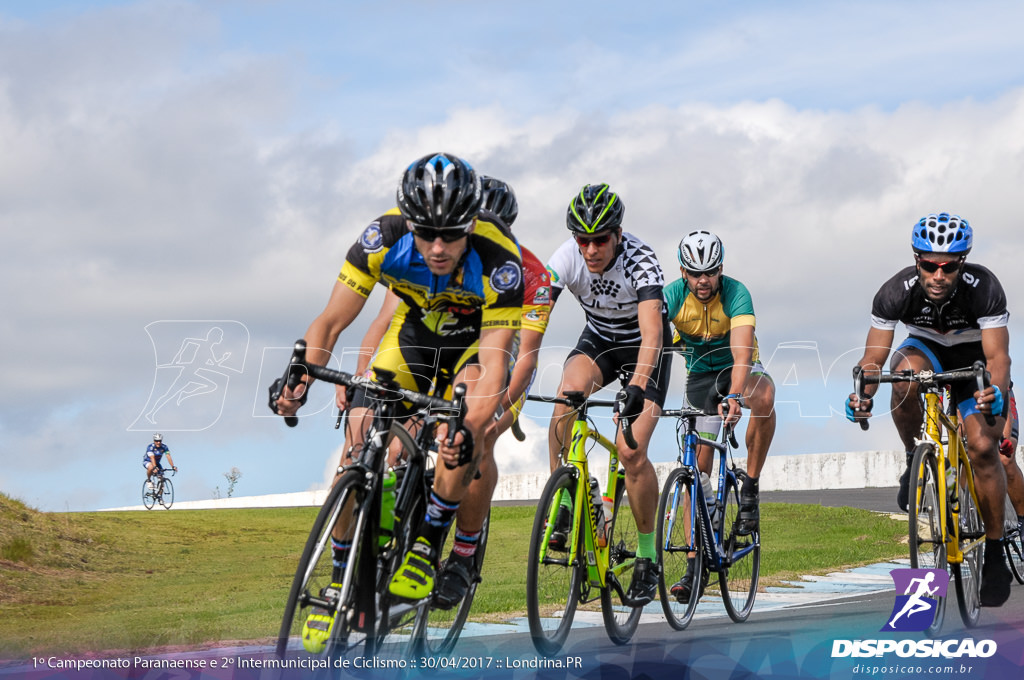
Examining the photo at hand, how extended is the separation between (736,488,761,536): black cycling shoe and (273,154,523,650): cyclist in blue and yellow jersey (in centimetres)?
339

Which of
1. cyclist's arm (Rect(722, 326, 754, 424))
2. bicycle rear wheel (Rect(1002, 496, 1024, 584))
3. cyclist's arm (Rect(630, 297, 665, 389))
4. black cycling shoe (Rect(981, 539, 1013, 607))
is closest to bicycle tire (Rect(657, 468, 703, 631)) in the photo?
cyclist's arm (Rect(722, 326, 754, 424))

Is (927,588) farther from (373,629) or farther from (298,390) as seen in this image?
(298,390)

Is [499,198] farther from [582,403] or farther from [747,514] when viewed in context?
[747,514]

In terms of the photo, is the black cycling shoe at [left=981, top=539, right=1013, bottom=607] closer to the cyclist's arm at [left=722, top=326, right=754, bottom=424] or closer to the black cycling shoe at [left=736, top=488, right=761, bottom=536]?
the black cycling shoe at [left=736, top=488, right=761, bottom=536]

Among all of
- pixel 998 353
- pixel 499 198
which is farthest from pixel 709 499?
pixel 499 198

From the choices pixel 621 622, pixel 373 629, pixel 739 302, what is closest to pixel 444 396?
pixel 373 629

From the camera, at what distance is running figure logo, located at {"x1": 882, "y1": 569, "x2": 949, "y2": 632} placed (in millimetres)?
7438

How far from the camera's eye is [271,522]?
73.7 ft

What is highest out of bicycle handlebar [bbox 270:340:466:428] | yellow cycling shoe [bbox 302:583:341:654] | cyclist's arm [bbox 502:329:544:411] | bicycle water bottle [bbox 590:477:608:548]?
cyclist's arm [bbox 502:329:544:411]

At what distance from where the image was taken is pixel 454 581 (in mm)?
6305

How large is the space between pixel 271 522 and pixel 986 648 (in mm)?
17184

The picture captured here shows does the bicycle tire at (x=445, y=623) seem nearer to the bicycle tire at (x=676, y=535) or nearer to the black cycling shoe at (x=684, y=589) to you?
the bicycle tire at (x=676, y=535)

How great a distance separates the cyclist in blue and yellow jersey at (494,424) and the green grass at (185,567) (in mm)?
1926

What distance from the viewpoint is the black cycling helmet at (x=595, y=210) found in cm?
763
